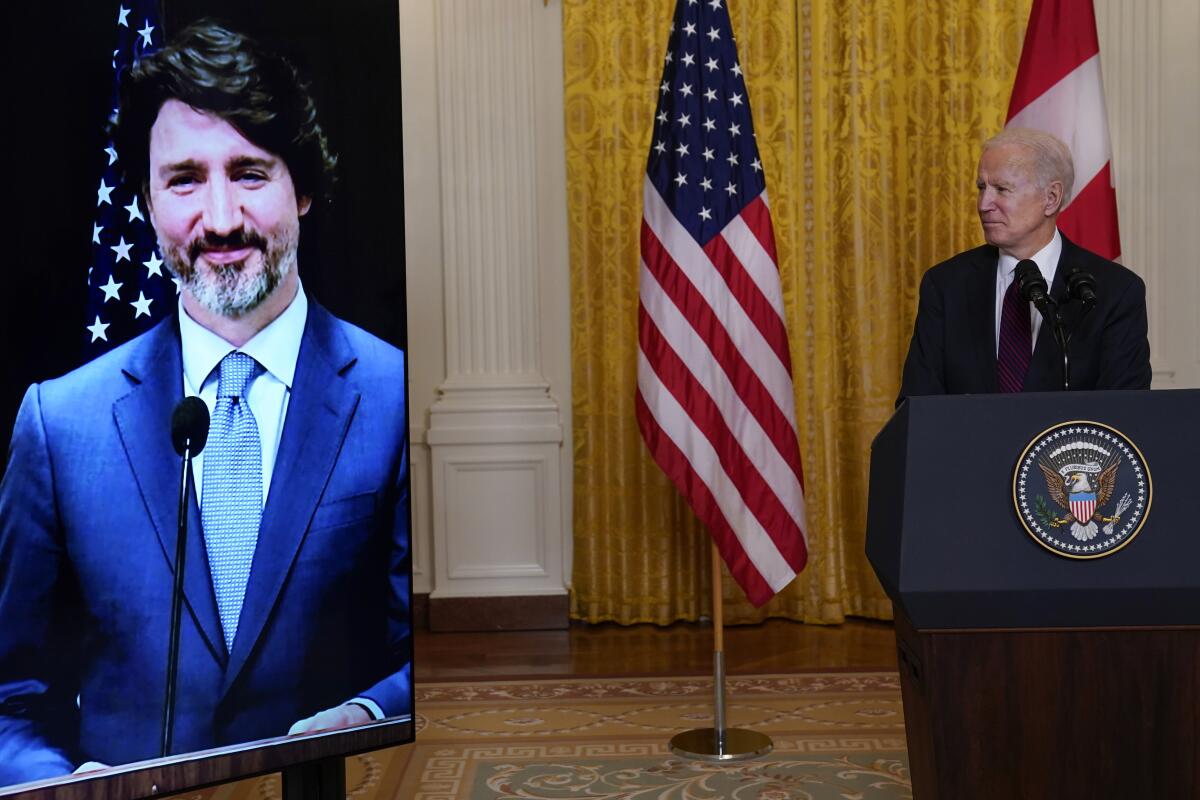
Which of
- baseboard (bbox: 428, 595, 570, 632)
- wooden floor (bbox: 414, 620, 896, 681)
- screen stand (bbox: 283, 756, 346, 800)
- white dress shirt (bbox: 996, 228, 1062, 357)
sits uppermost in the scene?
white dress shirt (bbox: 996, 228, 1062, 357)

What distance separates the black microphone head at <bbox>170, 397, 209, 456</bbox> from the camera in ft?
7.39

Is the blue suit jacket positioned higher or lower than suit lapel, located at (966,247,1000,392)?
lower

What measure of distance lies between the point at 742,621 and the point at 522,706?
1.71 m

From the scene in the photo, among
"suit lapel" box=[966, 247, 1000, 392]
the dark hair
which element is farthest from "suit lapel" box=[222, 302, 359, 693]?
"suit lapel" box=[966, 247, 1000, 392]

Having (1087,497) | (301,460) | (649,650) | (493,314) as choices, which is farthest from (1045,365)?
(493,314)

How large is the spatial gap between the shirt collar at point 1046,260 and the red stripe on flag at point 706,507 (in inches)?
59.0

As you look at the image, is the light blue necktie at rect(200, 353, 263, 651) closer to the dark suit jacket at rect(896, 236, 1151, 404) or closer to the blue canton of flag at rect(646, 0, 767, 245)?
the dark suit jacket at rect(896, 236, 1151, 404)

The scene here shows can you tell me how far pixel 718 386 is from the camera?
4480mm

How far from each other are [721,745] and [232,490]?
8.11ft

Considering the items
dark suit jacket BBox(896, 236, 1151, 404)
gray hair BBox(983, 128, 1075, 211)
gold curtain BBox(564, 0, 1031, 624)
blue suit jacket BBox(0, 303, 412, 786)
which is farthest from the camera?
gold curtain BBox(564, 0, 1031, 624)

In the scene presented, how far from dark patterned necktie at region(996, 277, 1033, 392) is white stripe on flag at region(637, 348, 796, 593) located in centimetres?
146

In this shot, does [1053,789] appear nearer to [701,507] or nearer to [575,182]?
[701,507]

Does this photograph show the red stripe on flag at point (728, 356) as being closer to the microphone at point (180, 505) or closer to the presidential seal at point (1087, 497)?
the presidential seal at point (1087, 497)

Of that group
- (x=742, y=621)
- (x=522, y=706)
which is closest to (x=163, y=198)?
(x=522, y=706)
